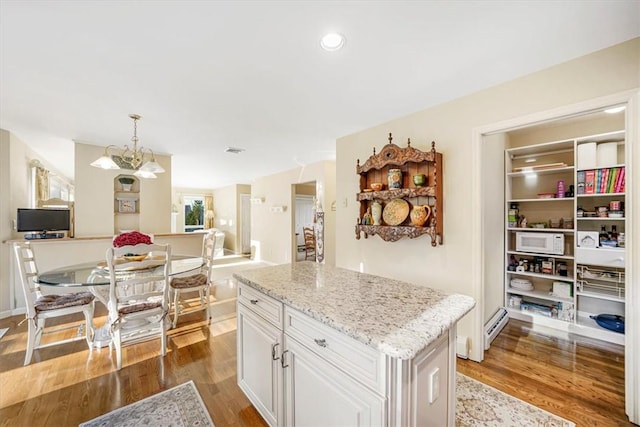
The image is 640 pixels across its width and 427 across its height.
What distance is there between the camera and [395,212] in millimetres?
2863

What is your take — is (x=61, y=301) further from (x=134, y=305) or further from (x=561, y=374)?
(x=561, y=374)

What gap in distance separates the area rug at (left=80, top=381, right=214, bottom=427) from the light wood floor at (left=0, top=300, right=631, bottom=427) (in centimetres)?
7

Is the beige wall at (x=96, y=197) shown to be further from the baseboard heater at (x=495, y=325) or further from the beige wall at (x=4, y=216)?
the baseboard heater at (x=495, y=325)

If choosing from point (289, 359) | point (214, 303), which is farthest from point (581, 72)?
point (214, 303)

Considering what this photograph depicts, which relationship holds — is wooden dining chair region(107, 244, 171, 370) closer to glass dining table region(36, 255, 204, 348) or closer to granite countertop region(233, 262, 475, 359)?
glass dining table region(36, 255, 204, 348)

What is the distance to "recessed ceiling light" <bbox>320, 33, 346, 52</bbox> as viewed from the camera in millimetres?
1650

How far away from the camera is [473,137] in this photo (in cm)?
241

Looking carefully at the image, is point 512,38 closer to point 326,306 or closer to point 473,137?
point 473,137

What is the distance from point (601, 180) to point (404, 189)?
6.75ft

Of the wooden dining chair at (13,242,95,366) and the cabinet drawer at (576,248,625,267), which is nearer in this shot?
the wooden dining chair at (13,242,95,366)

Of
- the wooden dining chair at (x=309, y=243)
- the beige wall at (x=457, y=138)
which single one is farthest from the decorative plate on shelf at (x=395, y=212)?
the wooden dining chair at (x=309, y=243)

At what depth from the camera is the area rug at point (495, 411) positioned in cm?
172

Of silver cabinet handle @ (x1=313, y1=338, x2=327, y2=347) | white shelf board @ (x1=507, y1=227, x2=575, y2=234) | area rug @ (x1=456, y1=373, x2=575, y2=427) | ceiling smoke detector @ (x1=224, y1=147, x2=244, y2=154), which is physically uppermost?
ceiling smoke detector @ (x1=224, y1=147, x2=244, y2=154)

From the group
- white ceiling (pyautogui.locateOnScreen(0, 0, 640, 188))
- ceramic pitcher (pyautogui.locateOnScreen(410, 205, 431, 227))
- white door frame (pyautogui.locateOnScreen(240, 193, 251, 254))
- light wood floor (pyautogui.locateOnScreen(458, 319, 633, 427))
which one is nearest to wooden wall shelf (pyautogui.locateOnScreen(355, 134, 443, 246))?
ceramic pitcher (pyautogui.locateOnScreen(410, 205, 431, 227))
